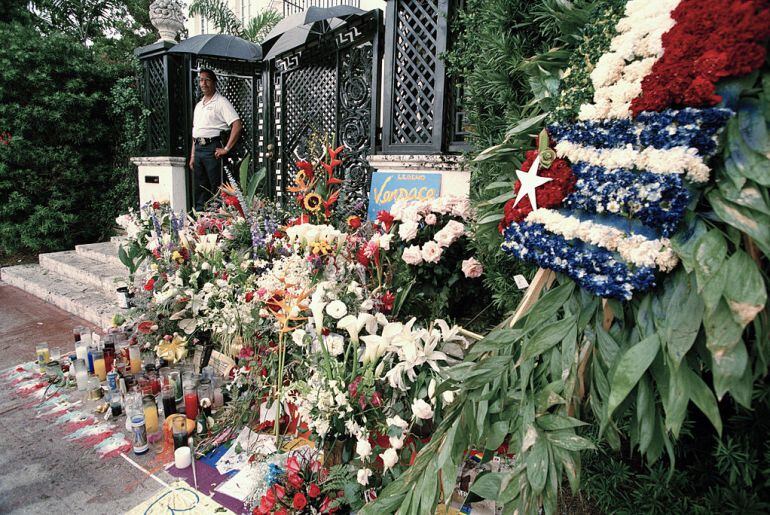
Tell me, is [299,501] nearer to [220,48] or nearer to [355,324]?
[355,324]

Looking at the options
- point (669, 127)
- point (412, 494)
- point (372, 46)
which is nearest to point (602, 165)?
point (669, 127)

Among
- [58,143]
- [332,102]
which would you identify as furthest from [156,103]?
[332,102]

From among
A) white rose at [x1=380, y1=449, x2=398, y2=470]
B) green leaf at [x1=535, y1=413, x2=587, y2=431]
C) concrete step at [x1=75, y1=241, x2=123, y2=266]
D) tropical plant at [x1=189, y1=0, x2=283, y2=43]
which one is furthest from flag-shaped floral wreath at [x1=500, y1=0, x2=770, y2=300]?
tropical plant at [x1=189, y1=0, x2=283, y2=43]

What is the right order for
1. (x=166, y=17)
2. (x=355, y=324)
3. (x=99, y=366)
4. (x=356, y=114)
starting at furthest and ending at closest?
(x=166, y=17), (x=356, y=114), (x=99, y=366), (x=355, y=324)

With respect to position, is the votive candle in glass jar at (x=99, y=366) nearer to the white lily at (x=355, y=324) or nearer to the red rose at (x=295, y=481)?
the red rose at (x=295, y=481)

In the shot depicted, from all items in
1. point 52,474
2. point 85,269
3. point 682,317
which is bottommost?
point 52,474

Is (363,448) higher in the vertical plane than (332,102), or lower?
lower

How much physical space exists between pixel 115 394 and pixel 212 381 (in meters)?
0.68

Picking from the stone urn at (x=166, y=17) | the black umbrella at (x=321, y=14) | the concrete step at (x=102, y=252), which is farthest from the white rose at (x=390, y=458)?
the stone urn at (x=166, y=17)

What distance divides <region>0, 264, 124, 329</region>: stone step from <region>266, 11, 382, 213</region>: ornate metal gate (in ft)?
8.44

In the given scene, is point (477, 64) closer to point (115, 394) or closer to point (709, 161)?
point (709, 161)

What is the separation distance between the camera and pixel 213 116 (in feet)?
18.9

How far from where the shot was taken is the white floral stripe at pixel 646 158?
3.34 feet

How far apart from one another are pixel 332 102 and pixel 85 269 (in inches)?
156
